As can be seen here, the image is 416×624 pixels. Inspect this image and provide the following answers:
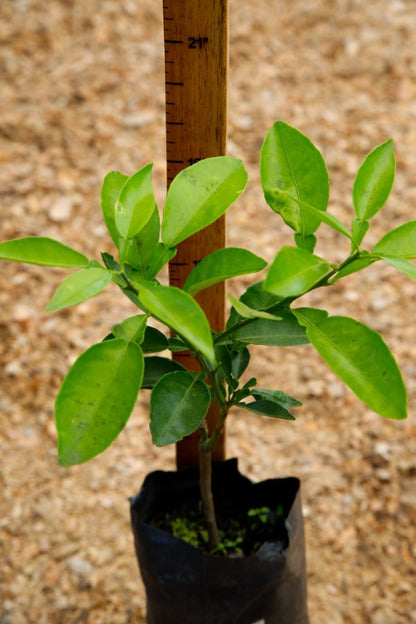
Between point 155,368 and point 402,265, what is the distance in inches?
16.0

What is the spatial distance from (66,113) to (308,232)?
6.30 feet

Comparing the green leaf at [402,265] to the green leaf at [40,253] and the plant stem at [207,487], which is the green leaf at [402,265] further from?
the plant stem at [207,487]

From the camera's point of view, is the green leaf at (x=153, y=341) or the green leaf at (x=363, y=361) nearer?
the green leaf at (x=363, y=361)

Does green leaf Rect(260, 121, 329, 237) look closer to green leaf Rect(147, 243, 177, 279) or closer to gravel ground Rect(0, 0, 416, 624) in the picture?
green leaf Rect(147, 243, 177, 279)

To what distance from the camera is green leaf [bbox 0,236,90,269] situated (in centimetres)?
76

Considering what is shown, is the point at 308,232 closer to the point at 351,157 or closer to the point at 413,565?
the point at 413,565

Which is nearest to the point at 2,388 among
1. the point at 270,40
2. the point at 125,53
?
the point at 125,53

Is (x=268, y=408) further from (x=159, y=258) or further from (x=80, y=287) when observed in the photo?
(x=80, y=287)

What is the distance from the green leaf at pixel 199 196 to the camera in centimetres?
87

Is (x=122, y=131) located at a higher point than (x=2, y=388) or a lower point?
higher

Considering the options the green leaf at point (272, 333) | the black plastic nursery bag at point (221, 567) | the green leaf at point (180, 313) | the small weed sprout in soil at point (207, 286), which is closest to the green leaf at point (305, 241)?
the small weed sprout in soil at point (207, 286)

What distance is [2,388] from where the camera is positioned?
1970 mm

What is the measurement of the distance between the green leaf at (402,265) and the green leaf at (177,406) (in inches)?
11.9

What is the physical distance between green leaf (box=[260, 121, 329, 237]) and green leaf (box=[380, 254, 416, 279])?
0.13 metres
